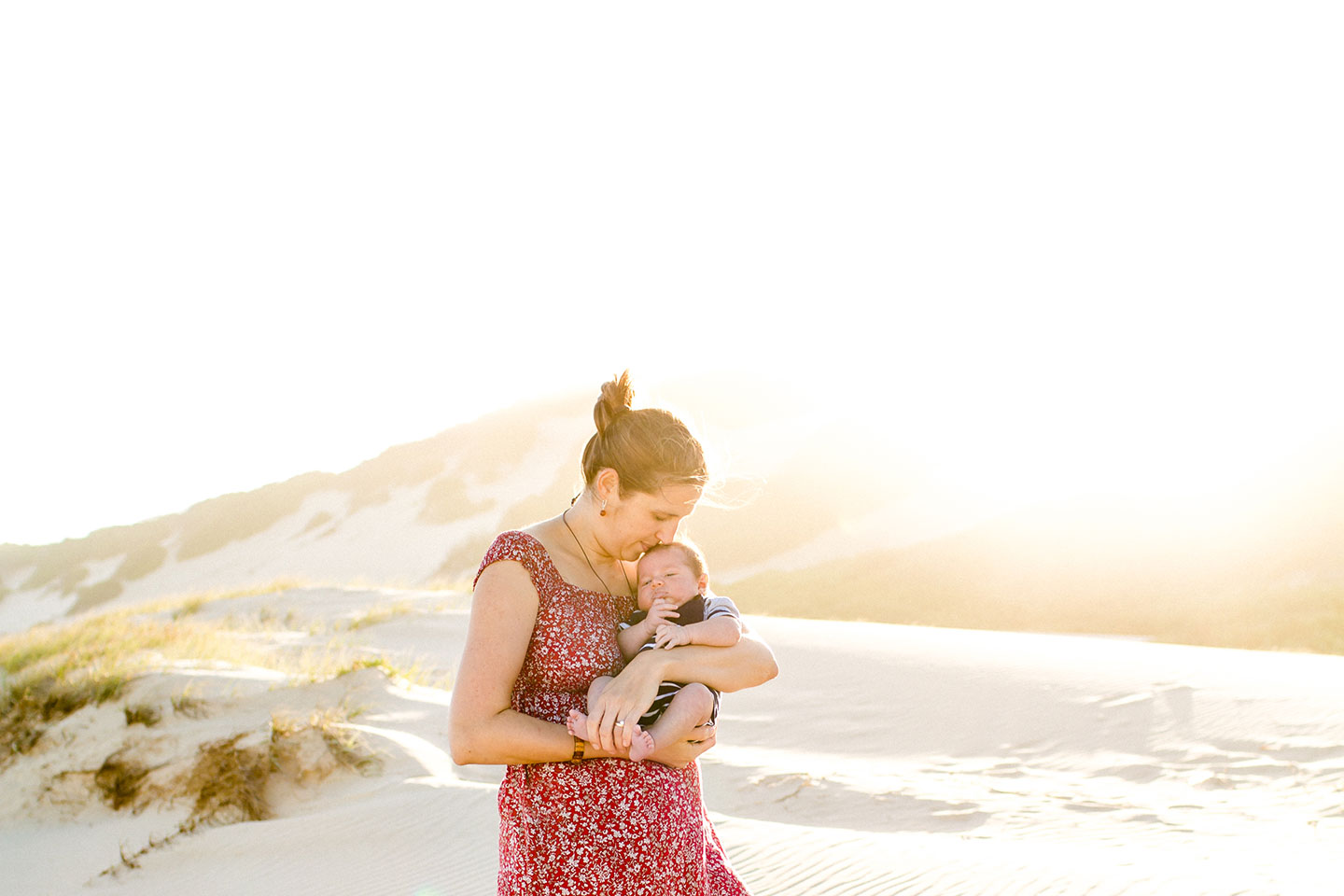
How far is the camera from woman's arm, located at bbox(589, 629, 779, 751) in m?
2.42

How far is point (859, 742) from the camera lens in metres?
10.5

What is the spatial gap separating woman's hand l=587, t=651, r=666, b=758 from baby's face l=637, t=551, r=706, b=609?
1.07 ft

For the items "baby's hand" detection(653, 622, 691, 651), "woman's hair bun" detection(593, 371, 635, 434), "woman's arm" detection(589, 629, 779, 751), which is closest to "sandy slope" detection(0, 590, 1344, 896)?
"woman's arm" detection(589, 629, 779, 751)

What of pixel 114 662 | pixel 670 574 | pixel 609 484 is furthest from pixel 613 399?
pixel 114 662

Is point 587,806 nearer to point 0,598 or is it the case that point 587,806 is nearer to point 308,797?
point 308,797

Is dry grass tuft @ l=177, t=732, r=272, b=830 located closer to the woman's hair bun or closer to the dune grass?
the dune grass

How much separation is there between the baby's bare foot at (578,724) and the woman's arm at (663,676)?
0.10 ft

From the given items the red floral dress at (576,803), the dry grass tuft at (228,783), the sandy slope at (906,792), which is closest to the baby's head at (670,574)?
the red floral dress at (576,803)

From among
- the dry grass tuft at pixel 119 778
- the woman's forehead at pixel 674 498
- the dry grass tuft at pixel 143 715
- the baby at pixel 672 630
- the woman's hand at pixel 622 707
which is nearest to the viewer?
the woman's hand at pixel 622 707

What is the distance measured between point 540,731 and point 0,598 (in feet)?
175

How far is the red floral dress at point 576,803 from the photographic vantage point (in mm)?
2566

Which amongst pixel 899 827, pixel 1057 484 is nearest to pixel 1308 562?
pixel 1057 484

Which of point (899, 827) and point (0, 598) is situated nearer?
point (899, 827)

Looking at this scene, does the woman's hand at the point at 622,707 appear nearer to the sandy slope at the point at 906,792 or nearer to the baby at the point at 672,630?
the baby at the point at 672,630
